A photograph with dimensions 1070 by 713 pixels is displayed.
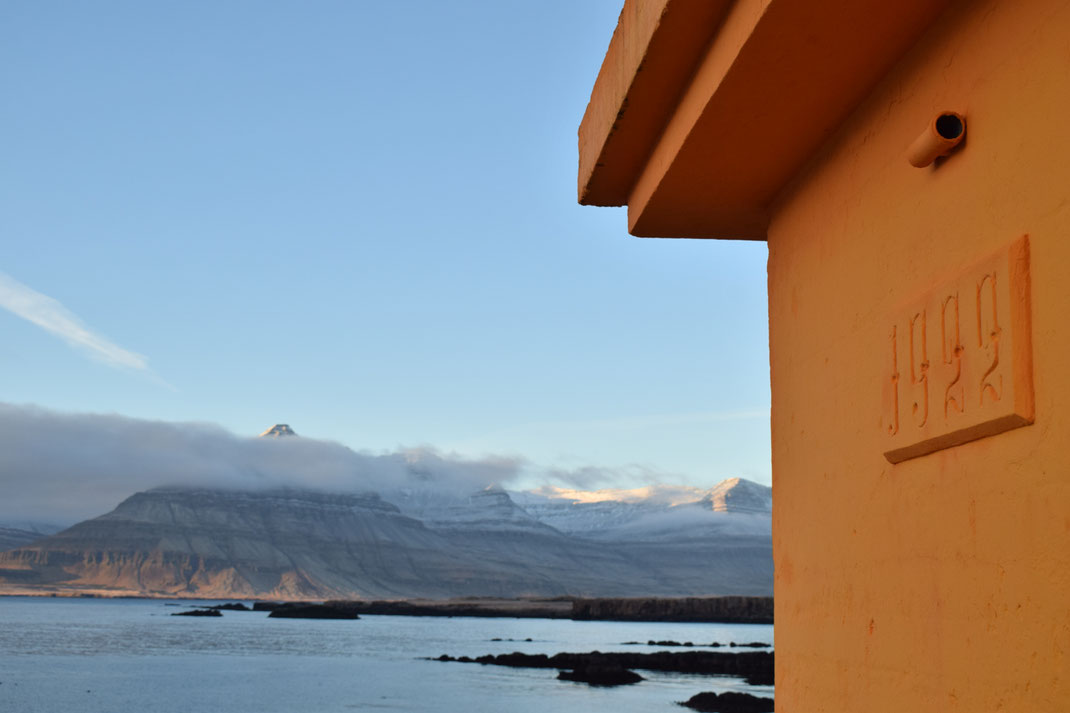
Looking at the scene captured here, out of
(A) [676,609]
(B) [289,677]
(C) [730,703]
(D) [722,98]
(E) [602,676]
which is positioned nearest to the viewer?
(D) [722,98]

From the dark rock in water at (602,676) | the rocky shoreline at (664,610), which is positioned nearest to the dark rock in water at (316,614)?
the rocky shoreline at (664,610)

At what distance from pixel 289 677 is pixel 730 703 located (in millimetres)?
26797

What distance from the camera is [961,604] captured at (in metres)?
3.47

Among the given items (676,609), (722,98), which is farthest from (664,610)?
(722,98)

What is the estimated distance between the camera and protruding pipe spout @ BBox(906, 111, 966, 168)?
3627mm

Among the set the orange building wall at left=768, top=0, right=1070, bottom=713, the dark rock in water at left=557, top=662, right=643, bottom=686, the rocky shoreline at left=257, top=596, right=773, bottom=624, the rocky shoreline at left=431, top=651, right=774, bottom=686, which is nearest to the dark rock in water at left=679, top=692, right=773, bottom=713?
the dark rock in water at left=557, top=662, right=643, bottom=686

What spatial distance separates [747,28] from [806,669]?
2667 mm

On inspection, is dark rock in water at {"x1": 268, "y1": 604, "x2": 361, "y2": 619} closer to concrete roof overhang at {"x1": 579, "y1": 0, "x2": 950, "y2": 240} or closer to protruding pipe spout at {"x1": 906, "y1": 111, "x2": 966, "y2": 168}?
concrete roof overhang at {"x1": 579, "y1": 0, "x2": 950, "y2": 240}

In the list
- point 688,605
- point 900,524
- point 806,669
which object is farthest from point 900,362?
point 688,605

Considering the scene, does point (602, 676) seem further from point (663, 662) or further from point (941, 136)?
point (941, 136)

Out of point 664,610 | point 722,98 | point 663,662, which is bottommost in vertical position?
point 664,610

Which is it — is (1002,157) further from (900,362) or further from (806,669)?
(806,669)

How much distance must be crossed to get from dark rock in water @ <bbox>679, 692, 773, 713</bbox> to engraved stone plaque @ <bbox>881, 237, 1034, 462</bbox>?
34.5 metres

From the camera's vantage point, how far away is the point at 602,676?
5181cm
